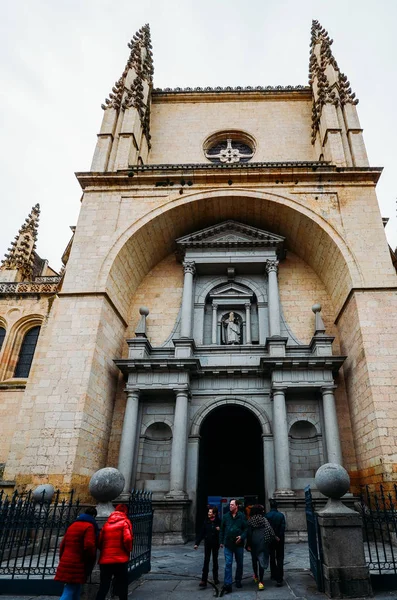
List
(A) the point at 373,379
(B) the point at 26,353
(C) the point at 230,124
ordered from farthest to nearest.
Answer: (C) the point at 230,124, (B) the point at 26,353, (A) the point at 373,379

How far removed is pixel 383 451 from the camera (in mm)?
9766

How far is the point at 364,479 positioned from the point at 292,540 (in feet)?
8.60

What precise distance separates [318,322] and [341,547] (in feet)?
28.1

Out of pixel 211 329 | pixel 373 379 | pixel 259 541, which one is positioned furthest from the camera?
pixel 211 329

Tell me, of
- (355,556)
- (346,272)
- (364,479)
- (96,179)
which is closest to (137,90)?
(96,179)

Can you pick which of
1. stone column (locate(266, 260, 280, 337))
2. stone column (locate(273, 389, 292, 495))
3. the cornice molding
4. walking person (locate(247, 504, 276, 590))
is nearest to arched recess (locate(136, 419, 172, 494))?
stone column (locate(273, 389, 292, 495))

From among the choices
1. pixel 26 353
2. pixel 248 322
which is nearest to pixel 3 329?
pixel 26 353

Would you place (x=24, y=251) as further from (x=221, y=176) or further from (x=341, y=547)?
(x=341, y=547)

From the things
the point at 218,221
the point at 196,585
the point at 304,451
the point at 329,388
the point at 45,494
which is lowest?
the point at 196,585

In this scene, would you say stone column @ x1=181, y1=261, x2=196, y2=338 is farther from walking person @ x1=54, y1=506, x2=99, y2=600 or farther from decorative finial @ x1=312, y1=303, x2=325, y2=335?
walking person @ x1=54, y1=506, x2=99, y2=600

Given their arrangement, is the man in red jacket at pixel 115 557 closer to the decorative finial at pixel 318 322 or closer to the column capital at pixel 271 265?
the decorative finial at pixel 318 322

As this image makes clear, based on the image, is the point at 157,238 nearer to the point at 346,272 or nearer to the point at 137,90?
the point at 346,272

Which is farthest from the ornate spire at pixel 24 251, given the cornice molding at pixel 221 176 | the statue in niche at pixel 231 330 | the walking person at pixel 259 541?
the walking person at pixel 259 541

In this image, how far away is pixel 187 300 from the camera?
47.4 feet
